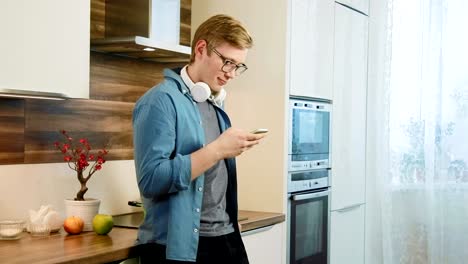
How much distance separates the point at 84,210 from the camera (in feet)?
7.95

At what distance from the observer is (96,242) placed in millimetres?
2160

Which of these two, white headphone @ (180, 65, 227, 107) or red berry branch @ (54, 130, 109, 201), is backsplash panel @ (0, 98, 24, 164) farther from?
white headphone @ (180, 65, 227, 107)

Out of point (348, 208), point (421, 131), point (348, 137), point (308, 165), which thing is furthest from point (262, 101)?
point (421, 131)

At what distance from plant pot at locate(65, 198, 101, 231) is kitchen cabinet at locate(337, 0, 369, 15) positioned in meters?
1.77

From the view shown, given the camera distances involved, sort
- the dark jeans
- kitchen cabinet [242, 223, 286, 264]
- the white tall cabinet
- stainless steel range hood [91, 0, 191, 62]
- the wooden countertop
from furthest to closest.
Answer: the white tall cabinet → kitchen cabinet [242, 223, 286, 264] → stainless steel range hood [91, 0, 191, 62] → the dark jeans → the wooden countertop

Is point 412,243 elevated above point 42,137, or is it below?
below

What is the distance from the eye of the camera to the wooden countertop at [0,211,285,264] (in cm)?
186

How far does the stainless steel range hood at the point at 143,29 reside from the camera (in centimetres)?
261

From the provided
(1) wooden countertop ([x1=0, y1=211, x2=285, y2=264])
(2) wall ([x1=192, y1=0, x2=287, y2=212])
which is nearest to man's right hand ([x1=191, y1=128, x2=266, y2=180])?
(1) wooden countertop ([x1=0, y1=211, x2=285, y2=264])

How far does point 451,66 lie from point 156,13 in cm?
170

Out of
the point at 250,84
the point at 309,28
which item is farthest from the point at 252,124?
the point at 309,28

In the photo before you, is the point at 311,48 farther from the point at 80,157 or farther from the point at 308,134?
the point at 80,157

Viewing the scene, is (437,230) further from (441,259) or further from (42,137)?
(42,137)

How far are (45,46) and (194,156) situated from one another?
66 cm
